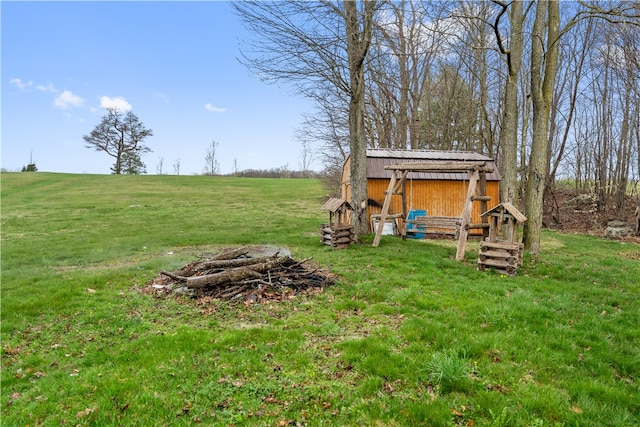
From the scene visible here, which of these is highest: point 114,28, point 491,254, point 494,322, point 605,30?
point 605,30

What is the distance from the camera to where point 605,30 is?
1593 centimetres

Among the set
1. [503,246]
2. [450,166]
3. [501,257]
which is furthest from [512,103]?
[501,257]

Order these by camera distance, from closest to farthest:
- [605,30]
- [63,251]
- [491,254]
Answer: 1. [491,254]
2. [63,251]
3. [605,30]

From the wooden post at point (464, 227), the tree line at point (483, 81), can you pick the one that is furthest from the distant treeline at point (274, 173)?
the wooden post at point (464, 227)

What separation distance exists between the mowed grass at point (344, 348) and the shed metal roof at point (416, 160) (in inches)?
270

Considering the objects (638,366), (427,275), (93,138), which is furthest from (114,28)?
(93,138)

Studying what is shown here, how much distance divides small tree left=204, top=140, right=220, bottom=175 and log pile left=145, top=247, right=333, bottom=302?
61.8 metres

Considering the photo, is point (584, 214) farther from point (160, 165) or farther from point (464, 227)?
point (160, 165)

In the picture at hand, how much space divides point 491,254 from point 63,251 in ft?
43.7

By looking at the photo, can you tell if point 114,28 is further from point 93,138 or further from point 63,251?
point 93,138

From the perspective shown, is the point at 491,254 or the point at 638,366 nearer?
the point at 638,366

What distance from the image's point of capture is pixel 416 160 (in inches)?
617

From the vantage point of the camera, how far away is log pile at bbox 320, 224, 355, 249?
10.5 meters

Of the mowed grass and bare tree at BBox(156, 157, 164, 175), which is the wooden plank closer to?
the mowed grass
